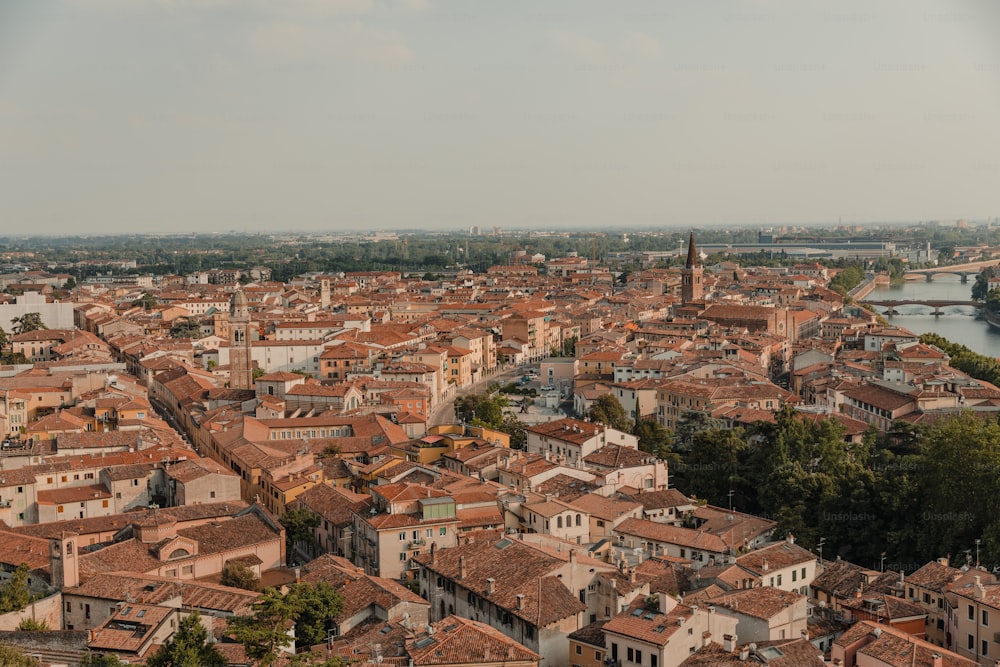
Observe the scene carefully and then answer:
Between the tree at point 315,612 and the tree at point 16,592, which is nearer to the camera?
the tree at point 315,612

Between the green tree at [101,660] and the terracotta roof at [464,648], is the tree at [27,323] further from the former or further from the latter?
the terracotta roof at [464,648]

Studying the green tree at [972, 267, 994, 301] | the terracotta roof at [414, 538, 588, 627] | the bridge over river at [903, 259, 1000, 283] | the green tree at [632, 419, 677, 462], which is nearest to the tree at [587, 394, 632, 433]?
the green tree at [632, 419, 677, 462]

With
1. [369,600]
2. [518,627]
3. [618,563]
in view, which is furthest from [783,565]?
[369,600]

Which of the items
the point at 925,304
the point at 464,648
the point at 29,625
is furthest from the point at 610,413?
the point at 925,304

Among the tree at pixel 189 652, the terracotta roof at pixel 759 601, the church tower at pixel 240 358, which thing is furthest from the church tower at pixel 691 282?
the tree at pixel 189 652

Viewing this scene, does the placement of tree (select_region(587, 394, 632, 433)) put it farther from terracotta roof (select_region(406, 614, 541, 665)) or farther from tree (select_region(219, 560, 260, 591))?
terracotta roof (select_region(406, 614, 541, 665))

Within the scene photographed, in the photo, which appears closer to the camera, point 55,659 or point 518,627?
point 55,659

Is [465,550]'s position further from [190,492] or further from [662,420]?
[662,420]
